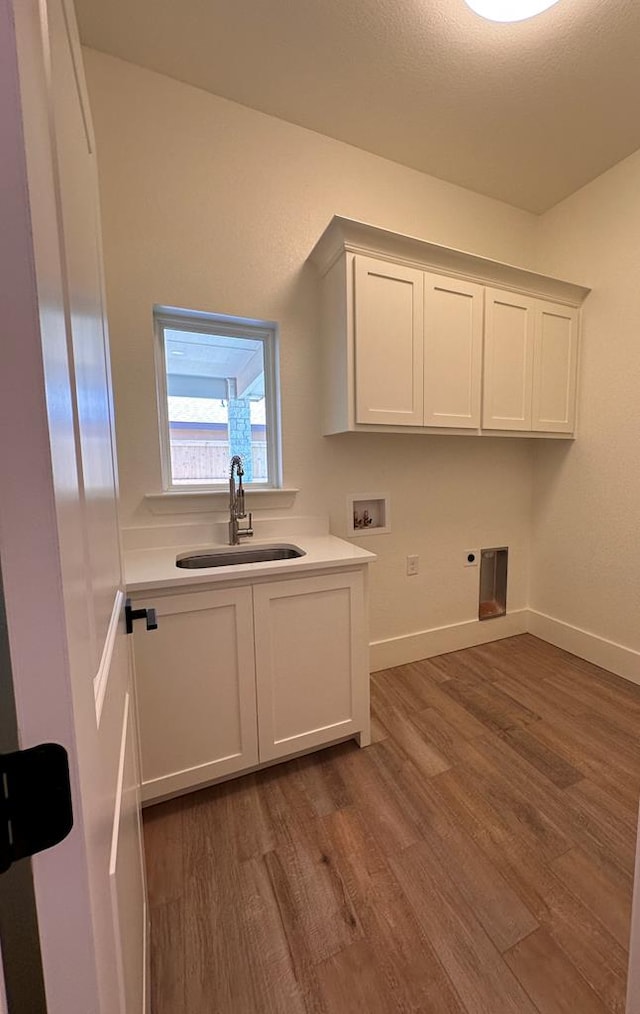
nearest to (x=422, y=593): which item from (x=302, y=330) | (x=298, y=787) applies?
(x=298, y=787)

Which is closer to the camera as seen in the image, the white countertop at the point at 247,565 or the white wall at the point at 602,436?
the white countertop at the point at 247,565

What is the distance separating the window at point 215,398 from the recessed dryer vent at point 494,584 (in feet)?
5.41

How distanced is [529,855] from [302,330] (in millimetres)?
2324

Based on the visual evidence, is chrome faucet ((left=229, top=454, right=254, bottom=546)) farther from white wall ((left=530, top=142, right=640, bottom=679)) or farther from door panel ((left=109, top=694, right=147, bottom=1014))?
white wall ((left=530, top=142, right=640, bottom=679))

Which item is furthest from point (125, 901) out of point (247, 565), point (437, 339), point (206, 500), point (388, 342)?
point (437, 339)

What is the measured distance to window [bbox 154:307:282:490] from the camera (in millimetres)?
1895

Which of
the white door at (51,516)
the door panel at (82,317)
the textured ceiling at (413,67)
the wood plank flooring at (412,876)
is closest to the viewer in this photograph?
the white door at (51,516)

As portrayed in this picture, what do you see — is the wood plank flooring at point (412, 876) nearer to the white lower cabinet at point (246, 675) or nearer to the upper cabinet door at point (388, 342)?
Result: the white lower cabinet at point (246, 675)

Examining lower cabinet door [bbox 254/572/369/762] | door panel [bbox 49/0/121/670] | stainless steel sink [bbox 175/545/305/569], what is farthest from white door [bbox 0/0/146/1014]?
stainless steel sink [bbox 175/545/305/569]

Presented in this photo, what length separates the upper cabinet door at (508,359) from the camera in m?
2.13

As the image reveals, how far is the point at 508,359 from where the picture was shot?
7.19 ft

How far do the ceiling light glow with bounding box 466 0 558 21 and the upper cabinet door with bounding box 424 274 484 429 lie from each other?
0.82 metres

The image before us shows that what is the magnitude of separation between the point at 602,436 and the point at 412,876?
7.80 ft

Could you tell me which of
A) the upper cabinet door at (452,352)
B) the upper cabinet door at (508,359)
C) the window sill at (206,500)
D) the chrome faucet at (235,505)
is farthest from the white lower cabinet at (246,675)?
the upper cabinet door at (508,359)
